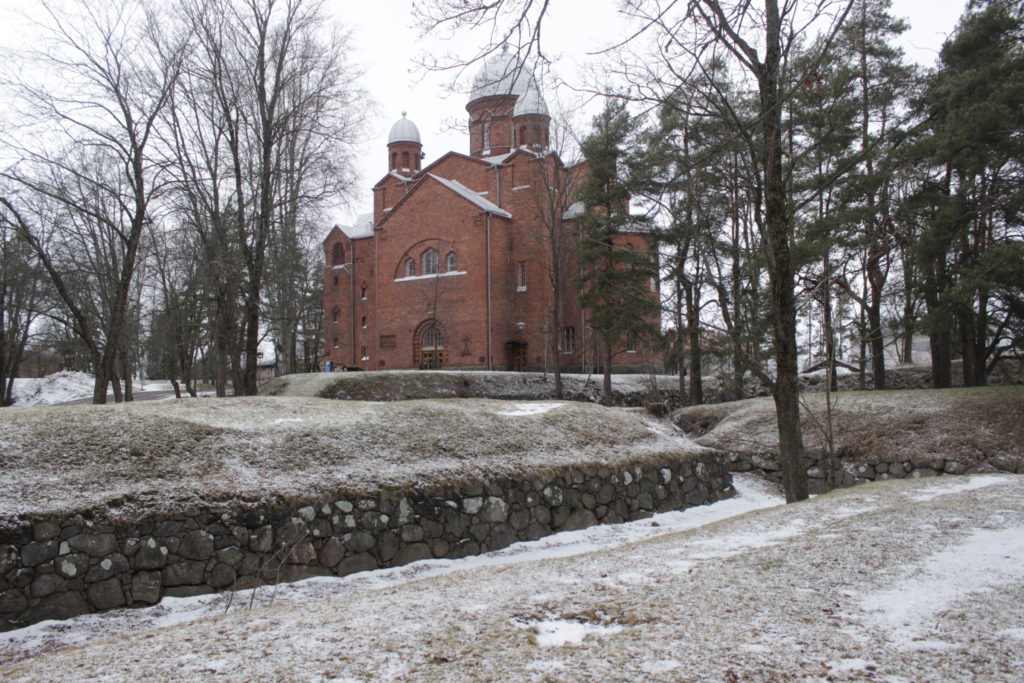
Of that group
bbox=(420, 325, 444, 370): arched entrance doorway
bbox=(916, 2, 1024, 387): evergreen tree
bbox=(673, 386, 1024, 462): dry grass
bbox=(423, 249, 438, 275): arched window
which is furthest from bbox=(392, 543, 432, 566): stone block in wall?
bbox=(423, 249, 438, 275): arched window

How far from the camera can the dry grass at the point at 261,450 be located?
20.8 feet

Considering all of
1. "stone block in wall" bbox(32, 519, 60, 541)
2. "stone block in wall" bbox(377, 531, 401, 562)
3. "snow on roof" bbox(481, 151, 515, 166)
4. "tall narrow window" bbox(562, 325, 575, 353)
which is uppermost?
"snow on roof" bbox(481, 151, 515, 166)

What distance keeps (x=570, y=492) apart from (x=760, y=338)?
5.55m

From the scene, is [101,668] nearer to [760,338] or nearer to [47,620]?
[47,620]

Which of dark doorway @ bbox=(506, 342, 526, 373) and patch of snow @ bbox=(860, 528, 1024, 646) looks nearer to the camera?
patch of snow @ bbox=(860, 528, 1024, 646)

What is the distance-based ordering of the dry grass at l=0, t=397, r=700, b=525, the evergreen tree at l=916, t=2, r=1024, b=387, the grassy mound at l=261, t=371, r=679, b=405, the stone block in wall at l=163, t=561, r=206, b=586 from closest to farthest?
1. the stone block in wall at l=163, t=561, r=206, b=586
2. the dry grass at l=0, t=397, r=700, b=525
3. the evergreen tree at l=916, t=2, r=1024, b=387
4. the grassy mound at l=261, t=371, r=679, b=405

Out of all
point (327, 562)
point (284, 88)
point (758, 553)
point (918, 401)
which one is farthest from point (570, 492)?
point (284, 88)

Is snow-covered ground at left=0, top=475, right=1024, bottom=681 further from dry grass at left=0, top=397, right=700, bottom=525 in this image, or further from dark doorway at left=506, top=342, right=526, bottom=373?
dark doorway at left=506, top=342, right=526, bottom=373

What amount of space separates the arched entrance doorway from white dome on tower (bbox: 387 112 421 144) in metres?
16.6

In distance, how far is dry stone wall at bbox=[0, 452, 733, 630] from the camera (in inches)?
219

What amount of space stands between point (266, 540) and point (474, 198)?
29.6 m

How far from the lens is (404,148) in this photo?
45.0 metres

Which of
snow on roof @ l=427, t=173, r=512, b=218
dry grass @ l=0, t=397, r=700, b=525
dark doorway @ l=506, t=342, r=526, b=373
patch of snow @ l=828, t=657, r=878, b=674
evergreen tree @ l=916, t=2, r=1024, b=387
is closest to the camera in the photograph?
patch of snow @ l=828, t=657, r=878, b=674

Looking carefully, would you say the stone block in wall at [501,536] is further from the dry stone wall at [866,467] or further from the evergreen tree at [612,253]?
the evergreen tree at [612,253]
